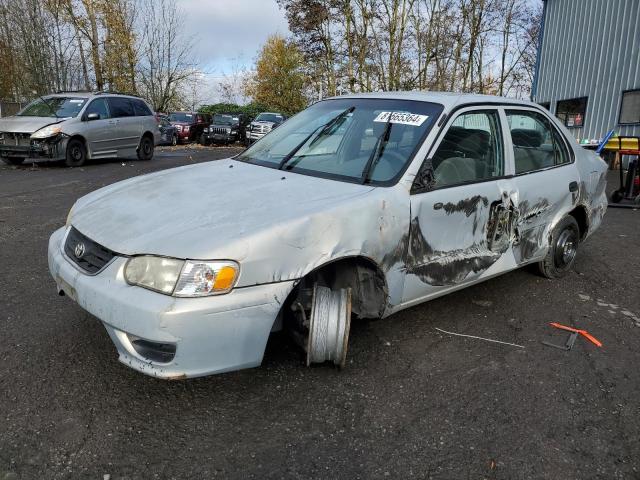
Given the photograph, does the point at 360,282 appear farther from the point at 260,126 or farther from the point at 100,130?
the point at 260,126

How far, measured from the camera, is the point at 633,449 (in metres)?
2.32

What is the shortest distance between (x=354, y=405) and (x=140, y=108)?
44.2ft

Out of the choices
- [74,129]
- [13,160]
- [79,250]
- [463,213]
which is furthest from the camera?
[13,160]

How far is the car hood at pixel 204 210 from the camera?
2.36 meters

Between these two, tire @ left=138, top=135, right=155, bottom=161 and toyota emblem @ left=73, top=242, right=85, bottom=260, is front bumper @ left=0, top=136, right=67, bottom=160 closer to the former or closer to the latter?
tire @ left=138, top=135, right=155, bottom=161

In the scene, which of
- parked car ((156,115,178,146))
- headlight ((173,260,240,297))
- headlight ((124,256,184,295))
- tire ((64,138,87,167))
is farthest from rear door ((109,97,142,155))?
headlight ((173,260,240,297))

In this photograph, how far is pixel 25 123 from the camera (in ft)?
37.9

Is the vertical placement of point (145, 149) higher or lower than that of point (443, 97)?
lower

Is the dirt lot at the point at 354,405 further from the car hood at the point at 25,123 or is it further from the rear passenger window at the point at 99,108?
the rear passenger window at the point at 99,108

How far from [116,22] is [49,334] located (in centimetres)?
3056

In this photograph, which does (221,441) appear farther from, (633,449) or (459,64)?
(459,64)

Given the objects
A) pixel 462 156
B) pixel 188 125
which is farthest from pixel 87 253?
pixel 188 125

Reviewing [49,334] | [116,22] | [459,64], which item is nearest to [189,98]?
[116,22]

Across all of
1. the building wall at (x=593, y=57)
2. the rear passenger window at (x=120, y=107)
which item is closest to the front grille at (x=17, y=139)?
the rear passenger window at (x=120, y=107)
